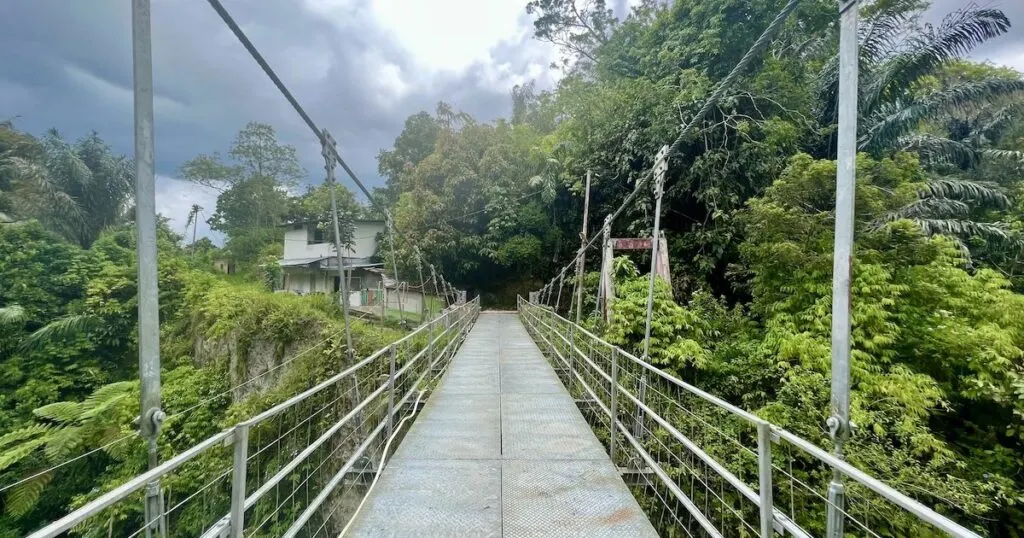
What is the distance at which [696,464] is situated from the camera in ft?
15.1

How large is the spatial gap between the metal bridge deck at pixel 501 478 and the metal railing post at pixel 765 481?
72cm

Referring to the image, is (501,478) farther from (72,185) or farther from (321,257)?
(72,185)

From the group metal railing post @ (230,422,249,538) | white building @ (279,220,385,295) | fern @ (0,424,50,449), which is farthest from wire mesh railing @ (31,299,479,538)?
white building @ (279,220,385,295)

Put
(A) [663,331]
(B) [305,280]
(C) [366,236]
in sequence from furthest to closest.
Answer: (B) [305,280]
(C) [366,236]
(A) [663,331]

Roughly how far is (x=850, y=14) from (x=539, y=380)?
4503 millimetres

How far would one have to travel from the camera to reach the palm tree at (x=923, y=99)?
789 centimetres

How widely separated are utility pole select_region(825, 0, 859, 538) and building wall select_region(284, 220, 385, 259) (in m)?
22.2

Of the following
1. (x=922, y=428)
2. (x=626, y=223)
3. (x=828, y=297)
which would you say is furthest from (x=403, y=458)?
(x=626, y=223)

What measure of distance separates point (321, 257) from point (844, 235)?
22.7 meters

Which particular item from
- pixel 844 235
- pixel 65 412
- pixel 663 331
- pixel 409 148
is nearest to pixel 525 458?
pixel 844 235

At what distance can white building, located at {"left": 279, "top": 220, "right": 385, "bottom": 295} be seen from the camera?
21.8 metres

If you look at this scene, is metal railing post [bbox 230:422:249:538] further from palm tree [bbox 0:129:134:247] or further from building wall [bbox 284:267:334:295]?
building wall [bbox 284:267:334:295]

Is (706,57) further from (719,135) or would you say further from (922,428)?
(922,428)

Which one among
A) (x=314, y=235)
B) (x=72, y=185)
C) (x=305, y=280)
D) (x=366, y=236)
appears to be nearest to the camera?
(x=72, y=185)
